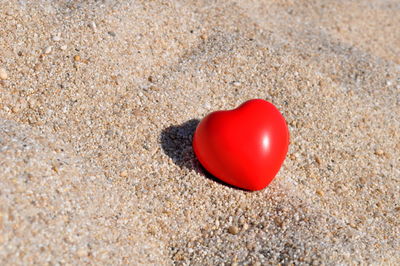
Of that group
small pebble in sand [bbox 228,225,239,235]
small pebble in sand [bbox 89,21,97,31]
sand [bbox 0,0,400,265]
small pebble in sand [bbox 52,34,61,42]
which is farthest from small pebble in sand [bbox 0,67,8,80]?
small pebble in sand [bbox 228,225,239,235]

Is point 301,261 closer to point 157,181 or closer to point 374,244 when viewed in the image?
point 374,244

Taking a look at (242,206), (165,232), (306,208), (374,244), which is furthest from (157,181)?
(374,244)

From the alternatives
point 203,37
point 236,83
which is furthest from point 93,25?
point 236,83

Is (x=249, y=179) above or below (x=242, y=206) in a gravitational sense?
above

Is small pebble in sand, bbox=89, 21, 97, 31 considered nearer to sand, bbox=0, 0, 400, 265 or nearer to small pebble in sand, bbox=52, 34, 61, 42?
sand, bbox=0, 0, 400, 265

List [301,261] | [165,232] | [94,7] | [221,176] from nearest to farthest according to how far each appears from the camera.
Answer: [301,261] < [165,232] < [221,176] < [94,7]
